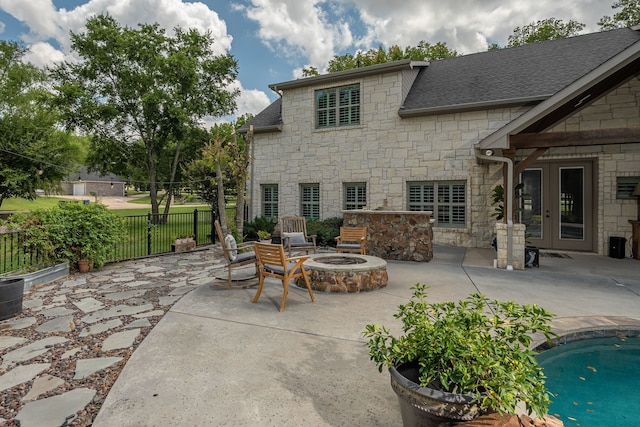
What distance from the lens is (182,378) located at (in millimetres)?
2793

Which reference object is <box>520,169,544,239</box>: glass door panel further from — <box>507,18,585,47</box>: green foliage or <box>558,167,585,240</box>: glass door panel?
<box>507,18,585,47</box>: green foliage

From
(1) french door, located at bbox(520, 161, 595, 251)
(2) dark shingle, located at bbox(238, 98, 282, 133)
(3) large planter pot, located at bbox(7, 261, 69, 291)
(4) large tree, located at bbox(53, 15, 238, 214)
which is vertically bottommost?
(3) large planter pot, located at bbox(7, 261, 69, 291)

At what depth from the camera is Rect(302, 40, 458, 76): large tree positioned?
65.1 ft

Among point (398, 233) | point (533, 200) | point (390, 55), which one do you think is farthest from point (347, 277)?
point (390, 55)

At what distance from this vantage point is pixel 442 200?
10797mm

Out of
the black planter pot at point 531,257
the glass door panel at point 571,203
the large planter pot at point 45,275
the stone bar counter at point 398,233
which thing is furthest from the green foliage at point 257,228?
the glass door panel at point 571,203

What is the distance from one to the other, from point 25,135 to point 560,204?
25808 mm

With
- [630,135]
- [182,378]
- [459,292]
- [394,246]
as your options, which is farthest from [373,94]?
[182,378]

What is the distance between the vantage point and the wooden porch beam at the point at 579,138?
249 inches

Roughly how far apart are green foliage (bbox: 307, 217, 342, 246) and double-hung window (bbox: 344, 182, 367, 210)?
2.66 feet

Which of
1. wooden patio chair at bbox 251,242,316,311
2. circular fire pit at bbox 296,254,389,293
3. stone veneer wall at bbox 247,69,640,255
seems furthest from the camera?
stone veneer wall at bbox 247,69,640,255

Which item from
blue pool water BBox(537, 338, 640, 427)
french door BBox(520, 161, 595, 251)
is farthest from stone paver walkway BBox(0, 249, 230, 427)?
french door BBox(520, 161, 595, 251)

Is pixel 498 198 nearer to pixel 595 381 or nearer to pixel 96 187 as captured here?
pixel 595 381

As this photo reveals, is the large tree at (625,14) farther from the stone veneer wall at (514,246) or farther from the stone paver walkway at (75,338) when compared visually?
the stone paver walkway at (75,338)
